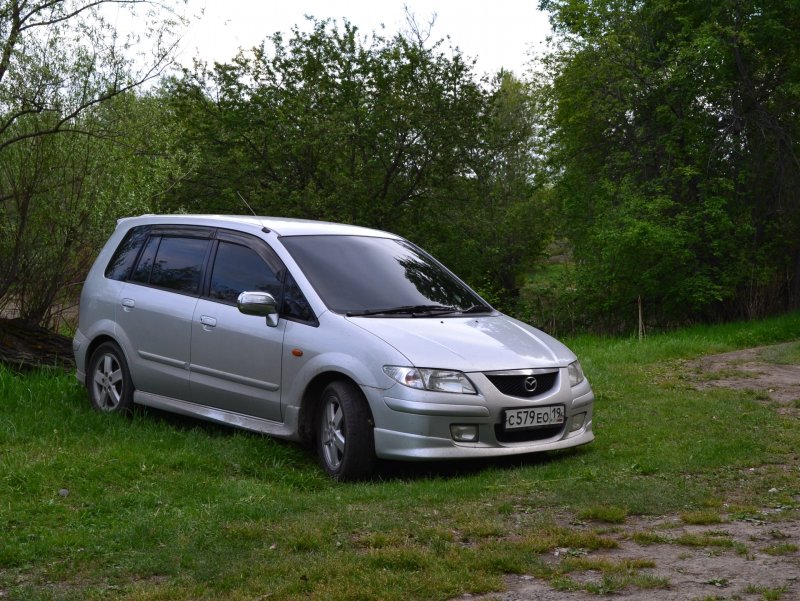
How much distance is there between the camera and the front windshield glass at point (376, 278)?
7.84 m

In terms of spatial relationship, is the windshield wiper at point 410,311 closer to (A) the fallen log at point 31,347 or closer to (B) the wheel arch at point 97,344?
(B) the wheel arch at point 97,344

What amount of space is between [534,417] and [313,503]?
5.82 feet

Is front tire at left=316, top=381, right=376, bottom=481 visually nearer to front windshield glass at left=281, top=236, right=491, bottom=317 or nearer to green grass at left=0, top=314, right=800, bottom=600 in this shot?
green grass at left=0, top=314, right=800, bottom=600

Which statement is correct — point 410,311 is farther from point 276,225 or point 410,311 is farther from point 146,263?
point 146,263

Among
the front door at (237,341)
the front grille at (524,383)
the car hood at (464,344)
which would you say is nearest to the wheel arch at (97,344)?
the front door at (237,341)

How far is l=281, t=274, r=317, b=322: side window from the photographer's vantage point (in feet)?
25.2

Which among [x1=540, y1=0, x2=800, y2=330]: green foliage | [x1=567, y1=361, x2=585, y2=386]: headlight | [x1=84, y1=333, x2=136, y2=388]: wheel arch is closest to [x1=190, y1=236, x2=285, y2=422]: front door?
[x1=84, y1=333, x2=136, y2=388]: wheel arch

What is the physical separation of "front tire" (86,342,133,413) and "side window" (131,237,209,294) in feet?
2.27

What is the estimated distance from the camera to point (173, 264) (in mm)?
8945

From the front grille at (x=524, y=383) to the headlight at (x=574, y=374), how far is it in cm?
25

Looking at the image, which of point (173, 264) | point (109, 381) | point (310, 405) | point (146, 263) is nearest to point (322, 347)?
point (310, 405)

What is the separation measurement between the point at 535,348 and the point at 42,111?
7009 millimetres

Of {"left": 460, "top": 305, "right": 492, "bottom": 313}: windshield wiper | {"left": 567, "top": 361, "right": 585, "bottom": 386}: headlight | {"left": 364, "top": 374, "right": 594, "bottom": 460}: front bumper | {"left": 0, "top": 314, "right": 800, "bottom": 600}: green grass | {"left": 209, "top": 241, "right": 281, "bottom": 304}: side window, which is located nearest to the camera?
{"left": 0, "top": 314, "right": 800, "bottom": 600}: green grass

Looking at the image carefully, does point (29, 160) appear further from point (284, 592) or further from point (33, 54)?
point (284, 592)
